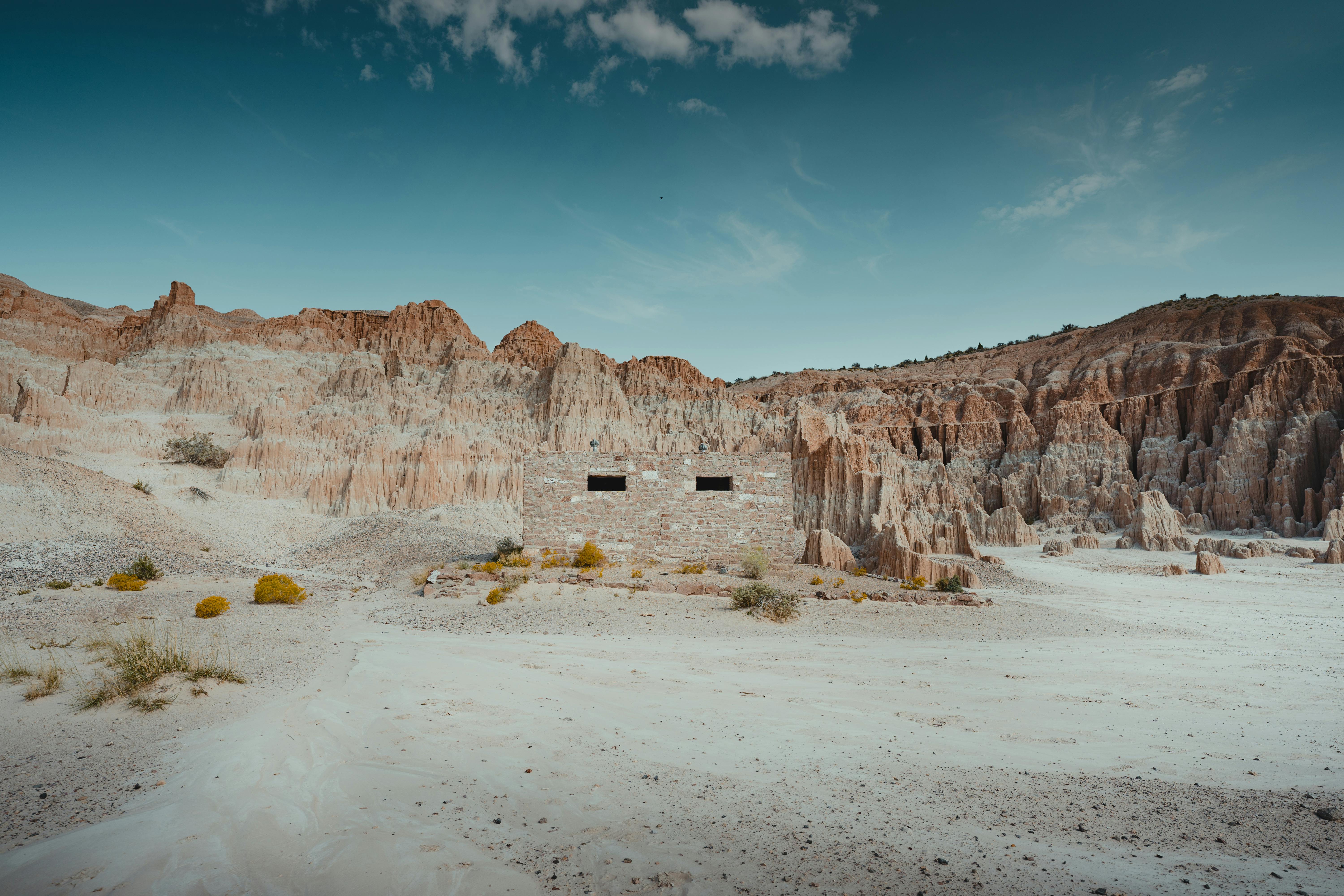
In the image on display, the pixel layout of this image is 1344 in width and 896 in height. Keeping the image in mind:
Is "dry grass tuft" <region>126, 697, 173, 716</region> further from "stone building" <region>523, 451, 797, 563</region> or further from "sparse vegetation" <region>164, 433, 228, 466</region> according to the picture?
"sparse vegetation" <region>164, 433, 228, 466</region>

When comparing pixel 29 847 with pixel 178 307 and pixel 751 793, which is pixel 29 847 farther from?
pixel 178 307

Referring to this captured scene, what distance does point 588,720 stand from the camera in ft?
19.4

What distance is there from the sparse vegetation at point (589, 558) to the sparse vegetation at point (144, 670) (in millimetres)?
10312

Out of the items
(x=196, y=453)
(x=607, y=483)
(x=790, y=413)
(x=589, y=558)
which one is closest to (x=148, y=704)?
(x=589, y=558)

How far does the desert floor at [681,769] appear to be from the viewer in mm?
3266

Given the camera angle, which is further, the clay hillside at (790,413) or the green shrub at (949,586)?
the clay hillside at (790,413)

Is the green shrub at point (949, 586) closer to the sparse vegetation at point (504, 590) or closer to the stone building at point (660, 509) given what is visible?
the stone building at point (660, 509)

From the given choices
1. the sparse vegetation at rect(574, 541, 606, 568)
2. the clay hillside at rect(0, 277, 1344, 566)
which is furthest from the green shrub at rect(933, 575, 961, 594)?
the sparse vegetation at rect(574, 541, 606, 568)

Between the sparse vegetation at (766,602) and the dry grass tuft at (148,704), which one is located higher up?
the dry grass tuft at (148,704)

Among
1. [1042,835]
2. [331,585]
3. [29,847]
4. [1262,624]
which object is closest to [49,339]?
[331,585]

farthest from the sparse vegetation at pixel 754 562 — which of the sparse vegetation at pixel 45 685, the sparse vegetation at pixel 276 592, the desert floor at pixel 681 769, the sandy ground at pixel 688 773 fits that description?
the sparse vegetation at pixel 45 685

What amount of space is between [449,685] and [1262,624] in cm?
1666

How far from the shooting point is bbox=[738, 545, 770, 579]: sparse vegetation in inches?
655

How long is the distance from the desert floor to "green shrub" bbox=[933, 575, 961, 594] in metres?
6.68
